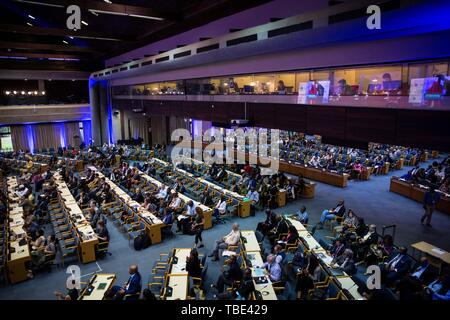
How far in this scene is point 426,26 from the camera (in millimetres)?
6094

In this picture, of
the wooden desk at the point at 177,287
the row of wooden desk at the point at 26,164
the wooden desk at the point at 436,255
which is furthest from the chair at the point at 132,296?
the row of wooden desk at the point at 26,164

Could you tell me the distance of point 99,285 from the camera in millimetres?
6508

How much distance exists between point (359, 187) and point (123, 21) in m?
13.5

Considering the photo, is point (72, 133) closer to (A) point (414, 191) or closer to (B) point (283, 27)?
(B) point (283, 27)

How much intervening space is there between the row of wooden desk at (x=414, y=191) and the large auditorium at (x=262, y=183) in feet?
0.18

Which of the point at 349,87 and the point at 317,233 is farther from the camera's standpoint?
the point at 317,233

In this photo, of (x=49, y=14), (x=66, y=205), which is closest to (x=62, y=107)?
(x=49, y=14)

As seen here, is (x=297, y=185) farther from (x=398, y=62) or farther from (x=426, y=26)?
(x=426, y=26)

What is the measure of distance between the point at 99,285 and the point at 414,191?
1270 cm

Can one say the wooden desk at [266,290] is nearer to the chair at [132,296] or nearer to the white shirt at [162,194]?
the chair at [132,296]

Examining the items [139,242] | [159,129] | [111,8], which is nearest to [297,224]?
[139,242]

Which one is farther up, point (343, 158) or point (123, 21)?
point (123, 21)

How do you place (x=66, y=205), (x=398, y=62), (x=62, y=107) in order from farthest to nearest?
(x=62, y=107)
(x=66, y=205)
(x=398, y=62)
